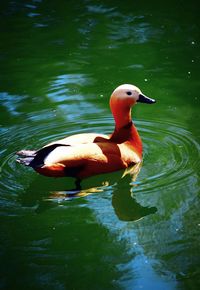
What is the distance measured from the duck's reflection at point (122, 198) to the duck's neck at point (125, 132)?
381 millimetres

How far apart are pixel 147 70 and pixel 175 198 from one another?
3183 mm

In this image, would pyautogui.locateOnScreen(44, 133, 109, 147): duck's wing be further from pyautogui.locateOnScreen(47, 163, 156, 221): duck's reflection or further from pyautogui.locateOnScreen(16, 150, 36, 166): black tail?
pyautogui.locateOnScreen(47, 163, 156, 221): duck's reflection

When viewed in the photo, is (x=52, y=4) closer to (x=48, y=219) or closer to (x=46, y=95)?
(x=46, y=95)

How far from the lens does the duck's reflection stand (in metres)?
4.83

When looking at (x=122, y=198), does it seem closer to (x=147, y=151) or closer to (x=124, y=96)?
(x=147, y=151)

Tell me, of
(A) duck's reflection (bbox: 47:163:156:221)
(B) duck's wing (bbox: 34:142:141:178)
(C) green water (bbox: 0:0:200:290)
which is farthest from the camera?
(B) duck's wing (bbox: 34:142:141:178)

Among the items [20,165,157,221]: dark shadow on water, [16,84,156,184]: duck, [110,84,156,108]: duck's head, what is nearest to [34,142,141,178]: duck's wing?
[16,84,156,184]: duck

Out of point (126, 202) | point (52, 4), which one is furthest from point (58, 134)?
point (52, 4)

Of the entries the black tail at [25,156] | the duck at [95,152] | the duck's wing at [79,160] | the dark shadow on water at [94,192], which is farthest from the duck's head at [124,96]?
the black tail at [25,156]

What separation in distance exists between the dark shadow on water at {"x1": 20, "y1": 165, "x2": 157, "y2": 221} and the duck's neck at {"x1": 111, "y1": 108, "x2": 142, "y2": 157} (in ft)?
1.00

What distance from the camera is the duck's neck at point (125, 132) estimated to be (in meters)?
5.61

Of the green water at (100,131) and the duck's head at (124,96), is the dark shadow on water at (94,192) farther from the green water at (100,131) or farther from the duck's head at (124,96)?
the duck's head at (124,96)

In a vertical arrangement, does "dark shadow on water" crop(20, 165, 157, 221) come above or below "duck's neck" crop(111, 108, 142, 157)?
below

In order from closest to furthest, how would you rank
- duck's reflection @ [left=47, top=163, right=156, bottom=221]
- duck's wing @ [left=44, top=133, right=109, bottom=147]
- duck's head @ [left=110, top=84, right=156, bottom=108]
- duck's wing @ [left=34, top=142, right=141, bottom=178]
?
duck's reflection @ [left=47, top=163, right=156, bottom=221] → duck's wing @ [left=34, top=142, right=141, bottom=178] → duck's wing @ [left=44, top=133, right=109, bottom=147] → duck's head @ [left=110, top=84, right=156, bottom=108]
